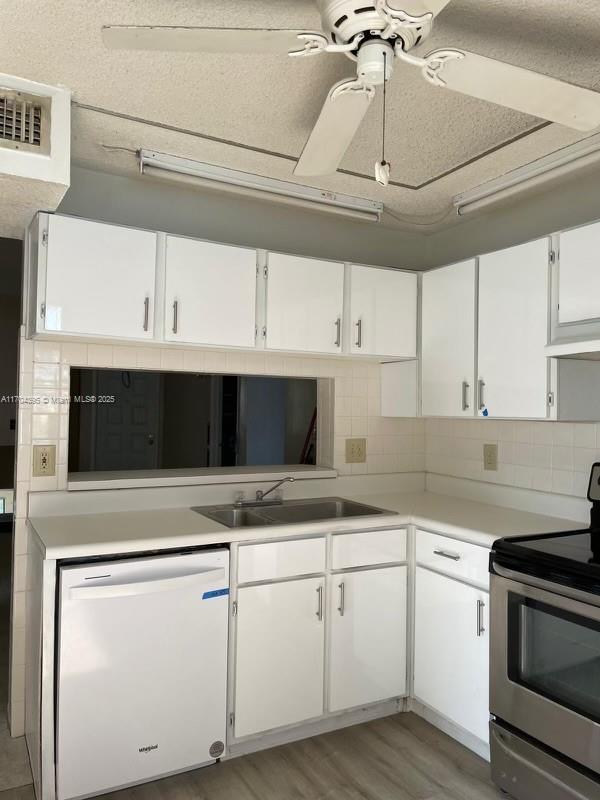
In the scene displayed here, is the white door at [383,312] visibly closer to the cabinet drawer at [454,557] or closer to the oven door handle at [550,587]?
the cabinet drawer at [454,557]

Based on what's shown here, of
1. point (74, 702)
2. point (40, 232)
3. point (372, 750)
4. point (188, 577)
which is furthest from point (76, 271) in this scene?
point (372, 750)

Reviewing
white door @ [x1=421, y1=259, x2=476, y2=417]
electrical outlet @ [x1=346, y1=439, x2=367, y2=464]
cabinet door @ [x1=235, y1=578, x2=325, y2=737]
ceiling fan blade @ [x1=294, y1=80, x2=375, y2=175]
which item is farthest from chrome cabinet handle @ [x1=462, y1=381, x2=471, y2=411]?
ceiling fan blade @ [x1=294, y1=80, x2=375, y2=175]

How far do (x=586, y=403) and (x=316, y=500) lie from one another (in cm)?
136

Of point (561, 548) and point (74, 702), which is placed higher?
point (561, 548)

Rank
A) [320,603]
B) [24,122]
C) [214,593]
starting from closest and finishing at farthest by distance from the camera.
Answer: [24,122], [214,593], [320,603]

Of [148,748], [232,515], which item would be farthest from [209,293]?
[148,748]

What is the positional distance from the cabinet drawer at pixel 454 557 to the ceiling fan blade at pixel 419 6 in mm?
1842

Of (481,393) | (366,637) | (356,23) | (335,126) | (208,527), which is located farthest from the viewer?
(481,393)

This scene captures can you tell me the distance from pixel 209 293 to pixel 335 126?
107 cm

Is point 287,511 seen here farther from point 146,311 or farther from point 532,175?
point 532,175

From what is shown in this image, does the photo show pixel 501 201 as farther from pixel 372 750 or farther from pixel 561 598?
pixel 372 750

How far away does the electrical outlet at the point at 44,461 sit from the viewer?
260 cm

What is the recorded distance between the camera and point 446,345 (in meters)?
2.99

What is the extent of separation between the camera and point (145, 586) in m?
2.15
